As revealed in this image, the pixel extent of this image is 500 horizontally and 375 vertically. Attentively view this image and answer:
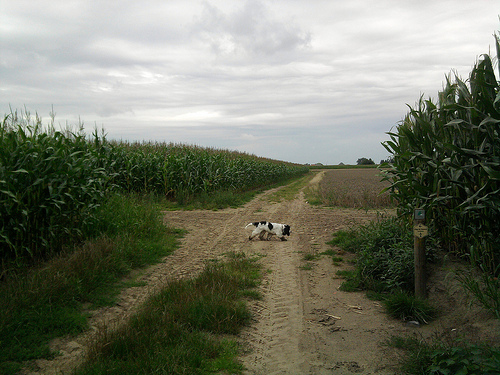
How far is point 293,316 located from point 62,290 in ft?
10.4

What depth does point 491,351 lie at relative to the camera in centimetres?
293

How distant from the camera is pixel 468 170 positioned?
4.92m

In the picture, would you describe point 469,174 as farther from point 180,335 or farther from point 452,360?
point 180,335

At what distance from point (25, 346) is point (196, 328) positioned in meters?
1.82

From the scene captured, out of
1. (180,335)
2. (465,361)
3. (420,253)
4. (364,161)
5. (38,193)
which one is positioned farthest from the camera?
(364,161)

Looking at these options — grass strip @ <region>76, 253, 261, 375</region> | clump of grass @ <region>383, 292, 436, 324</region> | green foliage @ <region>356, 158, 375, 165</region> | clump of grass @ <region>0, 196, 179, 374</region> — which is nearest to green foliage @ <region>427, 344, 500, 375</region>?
clump of grass @ <region>383, 292, 436, 324</region>

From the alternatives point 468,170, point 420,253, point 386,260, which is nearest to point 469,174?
point 468,170

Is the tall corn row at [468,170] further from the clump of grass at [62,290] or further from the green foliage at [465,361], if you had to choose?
the clump of grass at [62,290]

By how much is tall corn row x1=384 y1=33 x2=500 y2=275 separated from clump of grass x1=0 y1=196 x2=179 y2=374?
514cm

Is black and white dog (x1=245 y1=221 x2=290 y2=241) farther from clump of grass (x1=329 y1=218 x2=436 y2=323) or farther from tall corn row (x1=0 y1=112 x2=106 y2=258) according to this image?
tall corn row (x1=0 y1=112 x2=106 y2=258)

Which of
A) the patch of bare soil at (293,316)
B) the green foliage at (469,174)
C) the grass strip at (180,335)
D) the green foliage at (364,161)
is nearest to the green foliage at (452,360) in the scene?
the patch of bare soil at (293,316)

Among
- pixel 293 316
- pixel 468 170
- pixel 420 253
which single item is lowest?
pixel 293 316

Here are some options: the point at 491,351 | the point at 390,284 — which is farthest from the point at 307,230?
the point at 491,351

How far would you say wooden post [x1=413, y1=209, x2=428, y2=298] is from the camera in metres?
4.81
